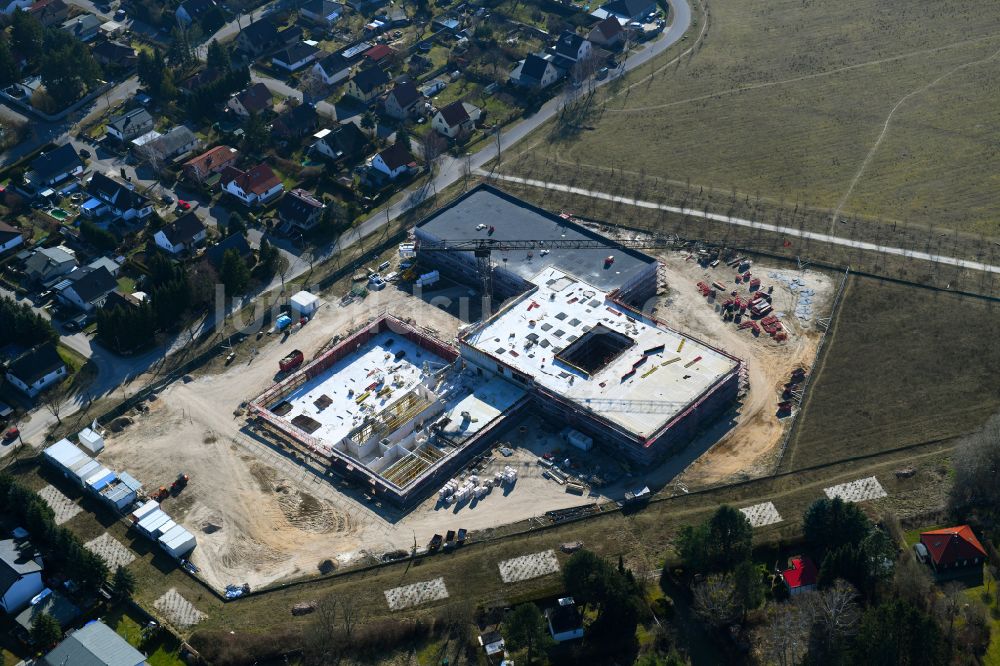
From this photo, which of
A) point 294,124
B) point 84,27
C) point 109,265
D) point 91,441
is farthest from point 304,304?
point 84,27

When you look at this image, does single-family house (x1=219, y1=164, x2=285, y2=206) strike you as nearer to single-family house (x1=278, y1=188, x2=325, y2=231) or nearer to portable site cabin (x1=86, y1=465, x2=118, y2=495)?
single-family house (x1=278, y1=188, x2=325, y2=231)

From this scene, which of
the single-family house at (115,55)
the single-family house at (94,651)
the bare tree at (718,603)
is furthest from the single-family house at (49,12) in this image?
the bare tree at (718,603)

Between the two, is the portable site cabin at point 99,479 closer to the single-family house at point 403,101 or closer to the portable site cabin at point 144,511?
the portable site cabin at point 144,511

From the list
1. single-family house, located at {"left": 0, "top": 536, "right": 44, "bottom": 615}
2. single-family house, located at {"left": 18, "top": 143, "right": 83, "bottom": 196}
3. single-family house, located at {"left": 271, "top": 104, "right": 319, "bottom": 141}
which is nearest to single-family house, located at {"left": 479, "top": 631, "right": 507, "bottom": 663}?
single-family house, located at {"left": 0, "top": 536, "right": 44, "bottom": 615}

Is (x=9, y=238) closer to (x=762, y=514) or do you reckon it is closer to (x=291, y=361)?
(x=291, y=361)

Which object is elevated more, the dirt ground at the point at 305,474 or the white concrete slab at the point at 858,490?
the dirt ground at the point at 305,474

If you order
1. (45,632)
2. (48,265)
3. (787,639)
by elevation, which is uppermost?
(48,265)
